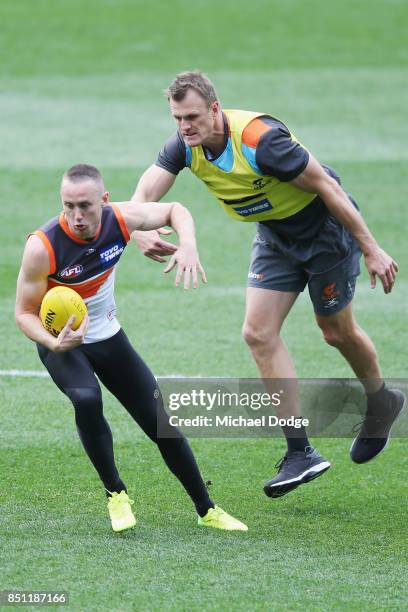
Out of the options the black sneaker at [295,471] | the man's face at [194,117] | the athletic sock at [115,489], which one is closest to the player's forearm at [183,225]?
the man's face at [194,117]

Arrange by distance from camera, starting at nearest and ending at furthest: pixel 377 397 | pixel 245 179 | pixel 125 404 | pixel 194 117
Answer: pixel 125 404 → pixel 194 117 → pixel 245 179 → pixel 377 397

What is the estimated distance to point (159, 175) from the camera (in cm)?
713

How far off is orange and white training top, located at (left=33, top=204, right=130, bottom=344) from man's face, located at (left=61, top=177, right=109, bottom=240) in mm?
74

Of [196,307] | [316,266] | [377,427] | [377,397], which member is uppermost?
[316,266]

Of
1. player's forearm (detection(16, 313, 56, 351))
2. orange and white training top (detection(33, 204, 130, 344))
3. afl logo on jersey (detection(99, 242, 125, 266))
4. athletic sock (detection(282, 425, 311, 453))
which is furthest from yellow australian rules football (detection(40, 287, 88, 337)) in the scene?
athletic sock (detection(282, 425, 311, 453))

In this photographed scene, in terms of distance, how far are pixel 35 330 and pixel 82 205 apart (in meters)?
0.68

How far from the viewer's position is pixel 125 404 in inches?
252

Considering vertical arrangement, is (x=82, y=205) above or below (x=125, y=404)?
above

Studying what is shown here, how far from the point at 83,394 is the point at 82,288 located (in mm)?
587

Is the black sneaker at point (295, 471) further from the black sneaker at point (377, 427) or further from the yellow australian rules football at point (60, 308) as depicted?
the yellow australian rules football at point (60, 308)

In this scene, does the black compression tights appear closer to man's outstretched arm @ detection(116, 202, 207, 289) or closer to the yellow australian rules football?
the yellow australian rules football

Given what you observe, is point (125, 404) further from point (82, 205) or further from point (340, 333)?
point (340, 333)

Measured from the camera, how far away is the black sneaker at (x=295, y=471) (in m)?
6.75

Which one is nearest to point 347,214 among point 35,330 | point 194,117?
point 194,117
